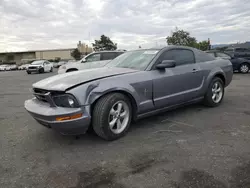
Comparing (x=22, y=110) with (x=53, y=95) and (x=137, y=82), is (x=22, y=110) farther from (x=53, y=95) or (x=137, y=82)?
(x=137, y=82)

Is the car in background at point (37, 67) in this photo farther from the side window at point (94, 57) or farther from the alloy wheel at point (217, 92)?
the alloy wheel at point (217, 92)

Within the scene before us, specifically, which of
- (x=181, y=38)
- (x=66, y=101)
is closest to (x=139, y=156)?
(x=66, y=101)

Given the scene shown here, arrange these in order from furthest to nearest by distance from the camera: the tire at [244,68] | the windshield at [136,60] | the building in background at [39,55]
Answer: the building in background at [39,55] < the tire at [244,68] < the windshield at [136,60]

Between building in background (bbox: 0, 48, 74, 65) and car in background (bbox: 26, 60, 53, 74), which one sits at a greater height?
building in background (bbox: 0, 48, 74, 65)

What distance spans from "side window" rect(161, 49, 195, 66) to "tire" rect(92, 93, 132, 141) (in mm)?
1277

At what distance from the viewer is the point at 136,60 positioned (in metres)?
3.89

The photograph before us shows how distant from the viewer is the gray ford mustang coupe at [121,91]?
9.11 ft

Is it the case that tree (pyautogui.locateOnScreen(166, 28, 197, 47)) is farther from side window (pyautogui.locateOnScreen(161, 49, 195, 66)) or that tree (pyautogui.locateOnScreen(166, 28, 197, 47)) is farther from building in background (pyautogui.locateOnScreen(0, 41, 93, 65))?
building in background (pyautogui.locateOnScreen(0, 41, 93, 65))

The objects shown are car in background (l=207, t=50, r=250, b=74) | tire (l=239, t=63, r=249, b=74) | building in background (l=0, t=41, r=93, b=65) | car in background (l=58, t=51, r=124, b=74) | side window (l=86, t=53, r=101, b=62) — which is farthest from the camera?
building in background (l=0, t=41, r=93, b=65)

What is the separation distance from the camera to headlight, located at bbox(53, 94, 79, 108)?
276 centimetres

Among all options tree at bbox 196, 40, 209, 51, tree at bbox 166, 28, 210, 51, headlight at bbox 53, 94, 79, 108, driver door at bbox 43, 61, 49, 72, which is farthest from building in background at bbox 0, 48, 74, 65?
headlight at bbox 53, 94, 79, 108

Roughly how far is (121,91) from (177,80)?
4.24 feet

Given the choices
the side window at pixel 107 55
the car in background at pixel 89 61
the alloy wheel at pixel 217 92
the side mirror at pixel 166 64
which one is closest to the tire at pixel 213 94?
the alloy wheel at pixel 217 92

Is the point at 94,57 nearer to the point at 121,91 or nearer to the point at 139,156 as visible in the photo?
the point at 121,91
